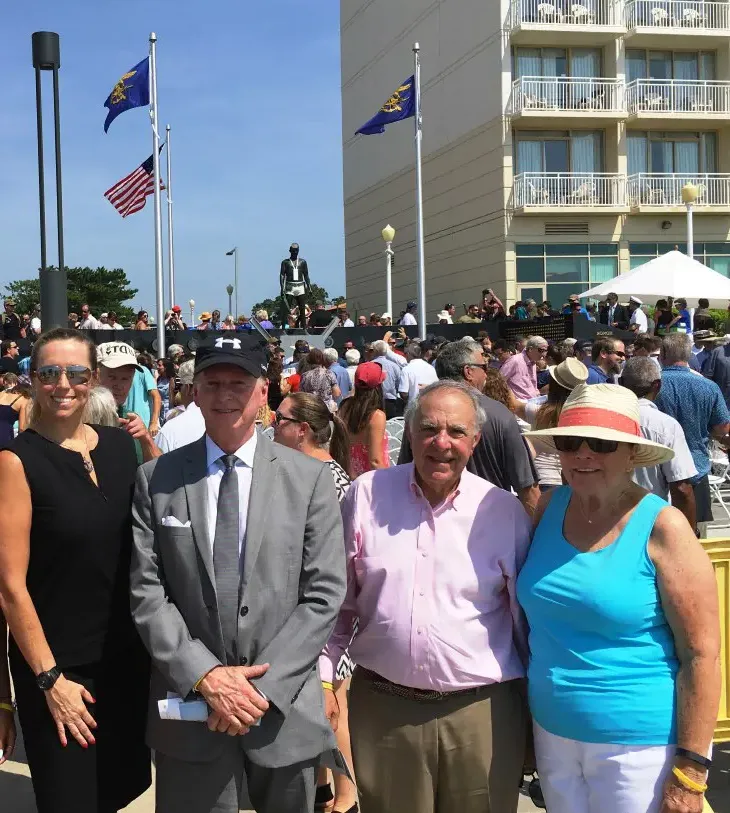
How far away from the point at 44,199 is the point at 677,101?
26927 millimetres

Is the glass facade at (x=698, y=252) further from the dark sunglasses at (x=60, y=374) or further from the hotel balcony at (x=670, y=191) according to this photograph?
the dark sunglasses at (x=60, y=374)

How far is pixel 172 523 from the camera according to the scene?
104 inches

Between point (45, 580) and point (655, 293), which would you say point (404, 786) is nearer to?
point (45, 580)

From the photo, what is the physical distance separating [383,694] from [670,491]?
3412mm

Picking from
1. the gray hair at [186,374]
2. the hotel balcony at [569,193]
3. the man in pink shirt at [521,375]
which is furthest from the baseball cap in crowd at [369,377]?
the hotel balcony at [569,193]

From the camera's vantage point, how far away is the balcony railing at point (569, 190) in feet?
102

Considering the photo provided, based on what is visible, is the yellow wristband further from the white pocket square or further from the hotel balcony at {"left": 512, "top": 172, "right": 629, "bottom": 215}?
the hotel balcony at {"left": 512, "top": 172, "right": 629, "bottom": 215}

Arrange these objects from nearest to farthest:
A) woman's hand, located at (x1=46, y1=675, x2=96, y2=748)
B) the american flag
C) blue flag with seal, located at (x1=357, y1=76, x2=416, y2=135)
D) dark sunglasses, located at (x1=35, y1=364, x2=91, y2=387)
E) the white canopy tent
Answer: woman's hand, located at (x1=46, y1=675, x2=96, y2=748), dark sunglasses, located at (x1=35, y1=364, x2=91, y2=387), the white canopy tent, the american flag, blue flag with seal, located at (x1=357, y1=76, x2=416, y2=135)

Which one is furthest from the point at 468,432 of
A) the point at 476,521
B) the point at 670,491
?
the point at 670,491

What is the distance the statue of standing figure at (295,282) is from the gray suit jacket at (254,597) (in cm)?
2073

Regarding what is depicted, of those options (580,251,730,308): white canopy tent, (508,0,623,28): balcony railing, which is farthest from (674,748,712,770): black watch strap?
(508,0,623,28): balcony railing

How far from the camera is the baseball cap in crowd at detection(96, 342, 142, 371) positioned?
495cm

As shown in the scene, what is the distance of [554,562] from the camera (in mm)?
2730

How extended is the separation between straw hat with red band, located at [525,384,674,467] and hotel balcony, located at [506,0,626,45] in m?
30.1
